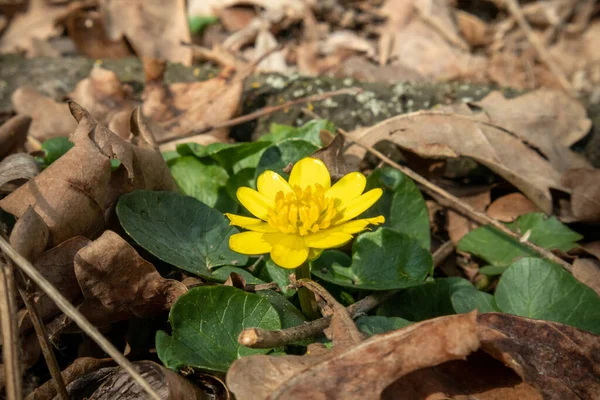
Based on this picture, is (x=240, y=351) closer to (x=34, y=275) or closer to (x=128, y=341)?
(x=128, y=341)

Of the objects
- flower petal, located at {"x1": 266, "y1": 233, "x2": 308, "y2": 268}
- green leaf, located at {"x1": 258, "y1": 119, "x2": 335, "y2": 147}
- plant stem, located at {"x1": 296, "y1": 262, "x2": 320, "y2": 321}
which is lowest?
plant stem, located at {"x1": 296, "y1": 262, "x2": 320, "y2": 321}

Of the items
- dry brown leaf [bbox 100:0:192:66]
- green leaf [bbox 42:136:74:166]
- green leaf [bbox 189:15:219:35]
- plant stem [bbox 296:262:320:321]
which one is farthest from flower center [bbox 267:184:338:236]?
green leaf [bbox 189:15:219:35]

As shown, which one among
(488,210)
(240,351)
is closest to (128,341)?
(240,351)

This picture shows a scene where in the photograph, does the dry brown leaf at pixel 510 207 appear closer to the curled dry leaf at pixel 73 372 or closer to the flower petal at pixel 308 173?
the flower petal at pixel 308 173

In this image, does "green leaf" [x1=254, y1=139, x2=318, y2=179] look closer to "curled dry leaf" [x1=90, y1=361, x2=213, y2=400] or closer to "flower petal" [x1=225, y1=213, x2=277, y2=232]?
"flower petal" [x1=225, y1=213, x2=277, y2=232]

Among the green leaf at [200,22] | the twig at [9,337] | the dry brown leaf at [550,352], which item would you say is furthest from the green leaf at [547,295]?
the green leaf at [200,22]

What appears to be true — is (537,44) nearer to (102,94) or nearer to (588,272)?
(588,272)

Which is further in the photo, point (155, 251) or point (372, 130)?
point (372, 130)
